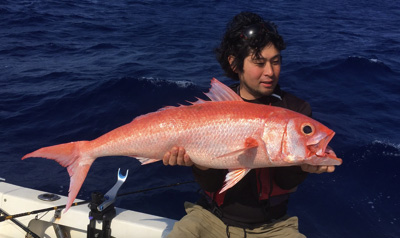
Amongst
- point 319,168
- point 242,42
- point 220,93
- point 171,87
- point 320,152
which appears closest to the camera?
point 320,152

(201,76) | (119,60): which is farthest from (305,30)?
(119,60)

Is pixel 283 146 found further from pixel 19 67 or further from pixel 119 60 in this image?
pixel 19 67

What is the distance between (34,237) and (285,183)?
320cm

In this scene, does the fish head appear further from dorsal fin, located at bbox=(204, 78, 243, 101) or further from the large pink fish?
dorsal fin, located at bbox=(204, 78, 243, 101)

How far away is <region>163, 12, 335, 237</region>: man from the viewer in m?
3.59

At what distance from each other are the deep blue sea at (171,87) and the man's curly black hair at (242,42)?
3137mm

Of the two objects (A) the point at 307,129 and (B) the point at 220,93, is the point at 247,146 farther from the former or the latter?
(B) the point at 220,93

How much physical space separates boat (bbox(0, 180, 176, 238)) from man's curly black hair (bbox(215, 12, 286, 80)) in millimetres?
2316

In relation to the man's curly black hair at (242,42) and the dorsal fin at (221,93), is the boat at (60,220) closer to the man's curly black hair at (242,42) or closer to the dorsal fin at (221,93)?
the dorsal fin at (221,93)

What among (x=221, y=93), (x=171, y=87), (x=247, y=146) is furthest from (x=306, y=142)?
(x=171, y=87)

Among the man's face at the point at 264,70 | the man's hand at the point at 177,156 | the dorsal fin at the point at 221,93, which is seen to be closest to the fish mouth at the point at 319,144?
the dorsal fin at the point at 221,93

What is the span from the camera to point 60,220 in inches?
181

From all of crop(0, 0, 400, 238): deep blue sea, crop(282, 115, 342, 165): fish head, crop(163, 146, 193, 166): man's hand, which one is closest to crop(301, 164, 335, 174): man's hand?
crop(282, 115, 342, 165): fish head

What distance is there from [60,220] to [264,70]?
11.4 feet
